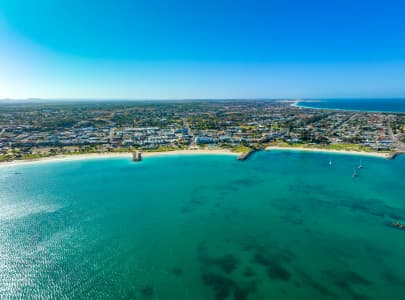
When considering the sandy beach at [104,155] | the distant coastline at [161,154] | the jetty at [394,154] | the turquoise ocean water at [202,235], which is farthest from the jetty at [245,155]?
the jetty at [394,154]

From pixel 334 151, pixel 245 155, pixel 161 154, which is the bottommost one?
pixel 161 154

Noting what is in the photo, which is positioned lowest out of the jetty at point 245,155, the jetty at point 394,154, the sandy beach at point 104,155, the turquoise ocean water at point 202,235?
the turquoise ocean water at point 202,235

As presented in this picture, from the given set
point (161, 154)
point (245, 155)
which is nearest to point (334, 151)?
point (245, 155)

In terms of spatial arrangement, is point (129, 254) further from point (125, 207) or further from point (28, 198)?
point (28, 198)

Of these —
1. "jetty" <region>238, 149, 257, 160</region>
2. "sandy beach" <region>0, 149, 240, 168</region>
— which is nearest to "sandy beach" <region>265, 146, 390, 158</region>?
"jetty" <region>238, 149, 257, 160</region>

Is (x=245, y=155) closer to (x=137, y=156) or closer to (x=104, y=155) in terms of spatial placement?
(x=137, y=156)

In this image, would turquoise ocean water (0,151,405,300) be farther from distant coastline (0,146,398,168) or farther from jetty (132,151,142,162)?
jetty (132,151,142,162)

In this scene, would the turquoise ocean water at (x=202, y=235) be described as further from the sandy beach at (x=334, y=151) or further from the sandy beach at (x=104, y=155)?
the sandy beach at (x=334, y=151)

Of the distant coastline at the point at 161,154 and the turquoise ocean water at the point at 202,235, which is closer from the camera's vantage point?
the turquoise ocean water at the point at 202,235
